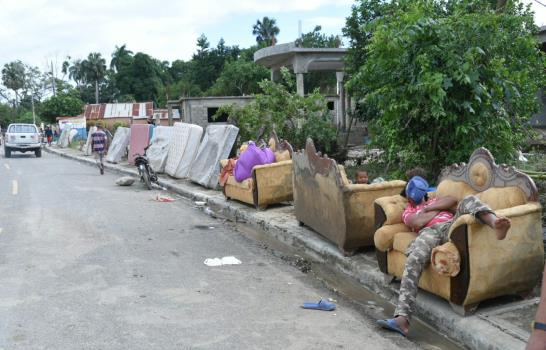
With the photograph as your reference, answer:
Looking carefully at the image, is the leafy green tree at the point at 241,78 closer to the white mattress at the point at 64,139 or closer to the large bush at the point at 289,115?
the white mattress at the point at 64,139

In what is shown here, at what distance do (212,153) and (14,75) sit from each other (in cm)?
10482

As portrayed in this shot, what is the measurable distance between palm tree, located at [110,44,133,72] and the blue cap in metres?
92.1

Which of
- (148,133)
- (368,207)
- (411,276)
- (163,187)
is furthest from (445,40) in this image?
(148,133)

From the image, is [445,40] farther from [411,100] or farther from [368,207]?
[368,207]

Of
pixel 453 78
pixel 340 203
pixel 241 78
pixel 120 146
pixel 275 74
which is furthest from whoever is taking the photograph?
pixel 241 78

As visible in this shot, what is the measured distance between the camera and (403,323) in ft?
14.3

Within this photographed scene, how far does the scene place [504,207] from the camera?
14.9 ft

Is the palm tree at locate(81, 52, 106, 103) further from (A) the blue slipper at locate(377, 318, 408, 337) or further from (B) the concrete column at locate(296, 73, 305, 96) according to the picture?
(A) the blue slipper at locate(377, 318, 408, 337)

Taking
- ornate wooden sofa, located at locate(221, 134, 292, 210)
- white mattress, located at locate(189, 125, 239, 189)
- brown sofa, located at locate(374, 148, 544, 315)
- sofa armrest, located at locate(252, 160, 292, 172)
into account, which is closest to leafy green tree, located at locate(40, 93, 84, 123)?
white mattress, located at locate(189, 125, 239, 189)

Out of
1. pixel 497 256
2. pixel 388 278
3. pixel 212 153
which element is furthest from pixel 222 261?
pixel 212 153

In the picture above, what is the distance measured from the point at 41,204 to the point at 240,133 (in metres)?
5.36

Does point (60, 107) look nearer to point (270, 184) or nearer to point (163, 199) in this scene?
point (163, 199)

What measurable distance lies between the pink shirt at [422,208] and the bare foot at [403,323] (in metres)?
0.90

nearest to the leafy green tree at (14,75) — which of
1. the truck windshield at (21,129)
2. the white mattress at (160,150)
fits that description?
the truck windshield at (21,129)
